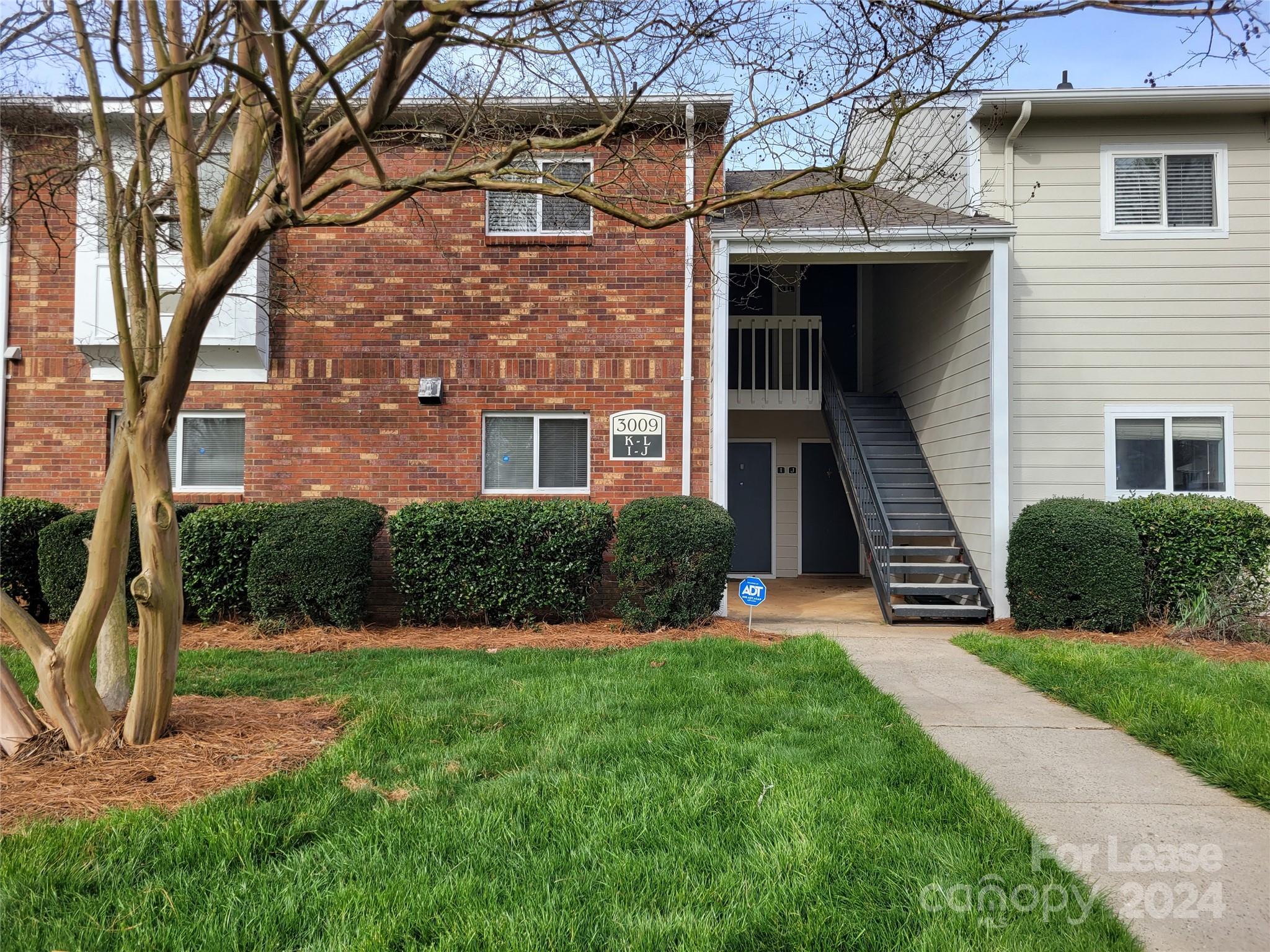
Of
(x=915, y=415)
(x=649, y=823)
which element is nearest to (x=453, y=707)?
(x=649, y=823)

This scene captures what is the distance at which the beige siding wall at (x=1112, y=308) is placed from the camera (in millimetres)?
9289

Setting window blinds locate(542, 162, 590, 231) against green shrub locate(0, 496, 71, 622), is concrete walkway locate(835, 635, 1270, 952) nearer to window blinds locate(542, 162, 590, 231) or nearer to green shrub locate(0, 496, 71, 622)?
window blinds locate(542, 162, 590, 231)

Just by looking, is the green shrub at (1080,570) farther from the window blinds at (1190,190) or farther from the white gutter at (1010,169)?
the window blinds at (1190,190)

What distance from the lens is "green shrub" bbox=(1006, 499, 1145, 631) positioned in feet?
25.7

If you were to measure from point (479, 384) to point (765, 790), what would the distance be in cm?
635

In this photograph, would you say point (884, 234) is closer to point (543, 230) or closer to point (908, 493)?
point (908, 493)

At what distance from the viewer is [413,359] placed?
351 inches

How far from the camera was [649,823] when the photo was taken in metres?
3.30

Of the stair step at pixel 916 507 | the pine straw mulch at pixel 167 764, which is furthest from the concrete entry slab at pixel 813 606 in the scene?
the pine straw mulch at pixel 167 764

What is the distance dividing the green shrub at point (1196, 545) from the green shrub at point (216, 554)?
363 inches

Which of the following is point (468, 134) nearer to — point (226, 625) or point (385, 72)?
point (385, 72)

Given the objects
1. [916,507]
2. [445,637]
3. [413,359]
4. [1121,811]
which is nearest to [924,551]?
[916,507]

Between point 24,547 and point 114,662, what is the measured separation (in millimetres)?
4906

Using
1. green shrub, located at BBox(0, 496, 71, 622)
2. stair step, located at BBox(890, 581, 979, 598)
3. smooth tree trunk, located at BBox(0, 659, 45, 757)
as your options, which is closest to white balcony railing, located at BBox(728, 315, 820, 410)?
stair step, located at BBox(890, 581, 979, 598)
